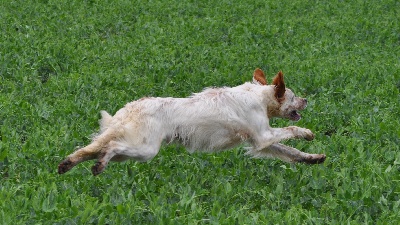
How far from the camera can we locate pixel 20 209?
16.2 ft

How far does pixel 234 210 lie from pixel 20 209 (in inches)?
64.6

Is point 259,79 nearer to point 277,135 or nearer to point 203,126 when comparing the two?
point 277,135

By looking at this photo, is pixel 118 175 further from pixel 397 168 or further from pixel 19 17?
pixel 19 17

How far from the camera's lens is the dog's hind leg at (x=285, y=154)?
6.49m

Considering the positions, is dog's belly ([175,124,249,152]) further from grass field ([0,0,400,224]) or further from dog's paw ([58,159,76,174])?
dog's paw ([58,159,76,174])

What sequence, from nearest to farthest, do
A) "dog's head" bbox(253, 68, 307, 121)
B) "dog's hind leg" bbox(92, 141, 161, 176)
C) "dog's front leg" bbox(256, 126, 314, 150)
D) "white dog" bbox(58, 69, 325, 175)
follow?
"dog's hind leg" bbox(92, 141, 161, 176) → "white dog" bbox(58, 69, 325, 175) → "dog's front leg" bbox(256, 126, 314, 150) → "dog's head" bbox(253, 68, 307, 121)

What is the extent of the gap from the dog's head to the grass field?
0.54 metres

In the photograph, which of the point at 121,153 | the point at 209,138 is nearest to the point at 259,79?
the point at 209,138

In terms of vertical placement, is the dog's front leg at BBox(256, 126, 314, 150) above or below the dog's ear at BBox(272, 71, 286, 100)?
below

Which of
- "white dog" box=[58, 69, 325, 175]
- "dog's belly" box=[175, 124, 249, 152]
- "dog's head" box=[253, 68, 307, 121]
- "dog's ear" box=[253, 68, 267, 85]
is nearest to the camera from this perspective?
"white dog" box=[58, 69, 325, 175]

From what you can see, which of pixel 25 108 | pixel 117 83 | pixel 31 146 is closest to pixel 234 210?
pixel 31 146

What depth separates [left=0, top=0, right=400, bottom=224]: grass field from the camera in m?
5.39

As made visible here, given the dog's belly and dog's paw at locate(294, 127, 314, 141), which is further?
dog's paw at locate(294, 127, 314, 141)

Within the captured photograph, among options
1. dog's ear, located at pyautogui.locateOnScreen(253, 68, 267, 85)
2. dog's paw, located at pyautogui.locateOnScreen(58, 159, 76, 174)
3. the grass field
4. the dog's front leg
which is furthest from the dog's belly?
dog's paw, located at pyautogui.locateOnScreen(58, 159, 76, 174)
